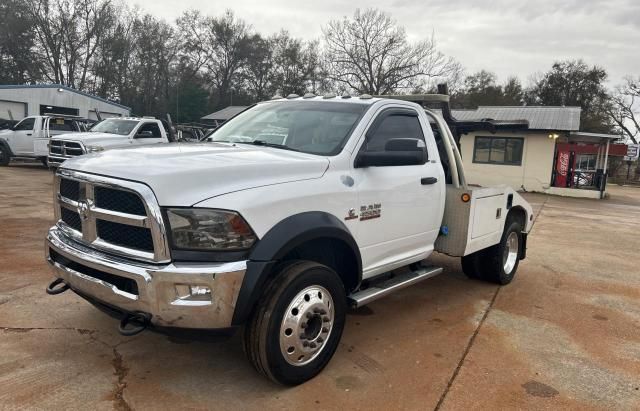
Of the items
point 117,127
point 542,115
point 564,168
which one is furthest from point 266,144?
point 542,115

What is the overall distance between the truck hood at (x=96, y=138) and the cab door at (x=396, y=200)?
11.9 meters

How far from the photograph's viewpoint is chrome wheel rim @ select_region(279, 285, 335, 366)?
10.2 feet

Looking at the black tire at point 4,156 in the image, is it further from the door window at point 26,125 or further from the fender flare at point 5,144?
the door window at point 26,125

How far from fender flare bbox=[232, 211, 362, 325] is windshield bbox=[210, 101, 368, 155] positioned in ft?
2.21

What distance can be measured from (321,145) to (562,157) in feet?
74.0

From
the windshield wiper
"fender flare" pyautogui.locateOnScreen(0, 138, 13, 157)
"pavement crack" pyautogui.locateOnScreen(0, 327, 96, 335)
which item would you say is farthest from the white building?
the windshield wiper

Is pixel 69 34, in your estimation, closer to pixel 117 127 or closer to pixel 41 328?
pixel 117 127

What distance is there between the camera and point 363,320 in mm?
4566

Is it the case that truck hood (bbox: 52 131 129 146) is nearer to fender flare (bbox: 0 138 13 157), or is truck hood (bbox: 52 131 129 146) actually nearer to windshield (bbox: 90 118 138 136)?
windshield (bbox: 90 118 138 136)

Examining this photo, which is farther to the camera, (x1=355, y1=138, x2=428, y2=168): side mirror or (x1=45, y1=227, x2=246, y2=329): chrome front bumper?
(x1=355, y1=138, x2=428, y2=168): side mirror

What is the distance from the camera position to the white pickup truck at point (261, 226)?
2.72 metres

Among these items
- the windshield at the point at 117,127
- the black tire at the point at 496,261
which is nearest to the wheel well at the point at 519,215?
the black tire at the point at 496,261

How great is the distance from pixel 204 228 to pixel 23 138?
18.9 metres

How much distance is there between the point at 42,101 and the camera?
2923 centimetres
